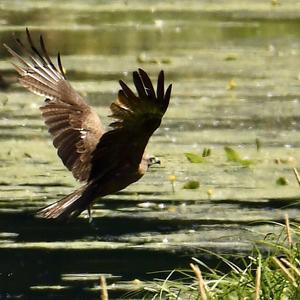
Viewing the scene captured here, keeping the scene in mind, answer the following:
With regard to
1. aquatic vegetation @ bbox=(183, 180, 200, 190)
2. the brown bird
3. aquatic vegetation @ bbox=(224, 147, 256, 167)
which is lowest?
aquatic vegetation @ bbox=(183, 180, 200, 190)

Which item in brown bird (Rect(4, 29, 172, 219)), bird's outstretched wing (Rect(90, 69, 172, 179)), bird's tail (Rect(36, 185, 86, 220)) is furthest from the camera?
bird's tail (Rect(36, 185, 86, 220))

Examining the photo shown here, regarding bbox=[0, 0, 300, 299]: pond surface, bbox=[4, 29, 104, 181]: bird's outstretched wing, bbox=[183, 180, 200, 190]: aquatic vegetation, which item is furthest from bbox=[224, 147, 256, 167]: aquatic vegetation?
bbox=[4, 29, 104, 181]: bird's outstretched wing

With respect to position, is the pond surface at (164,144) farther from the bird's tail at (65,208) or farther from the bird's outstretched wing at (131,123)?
the bird's outstretched wing at (131,123)

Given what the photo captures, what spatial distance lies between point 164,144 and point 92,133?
10.0ft

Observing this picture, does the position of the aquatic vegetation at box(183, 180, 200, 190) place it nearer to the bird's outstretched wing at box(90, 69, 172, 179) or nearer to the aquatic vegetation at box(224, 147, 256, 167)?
the aquatic vegetation at box(224, 147, 256, 167)

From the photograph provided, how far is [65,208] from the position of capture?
6867 mm

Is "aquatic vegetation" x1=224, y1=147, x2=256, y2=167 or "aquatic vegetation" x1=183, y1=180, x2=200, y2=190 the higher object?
"aquatic vegetation" x1=224, y1=147, x2=256, y2=167

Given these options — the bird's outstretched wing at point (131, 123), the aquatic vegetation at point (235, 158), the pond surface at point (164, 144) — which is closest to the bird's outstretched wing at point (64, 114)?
the bird's outstretched wing at point (131, 123)

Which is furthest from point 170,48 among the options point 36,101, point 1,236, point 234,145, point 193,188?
point 1,236

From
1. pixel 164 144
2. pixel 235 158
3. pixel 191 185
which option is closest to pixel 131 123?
pixel 191 185

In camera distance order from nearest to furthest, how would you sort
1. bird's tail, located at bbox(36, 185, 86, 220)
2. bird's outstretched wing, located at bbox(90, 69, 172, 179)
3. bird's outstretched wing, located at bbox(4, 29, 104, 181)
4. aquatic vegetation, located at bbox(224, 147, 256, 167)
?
bird's outstretched wing, located at bbox(90, 69, 172, 179) → bird's tail, located at bbox(36, 185, 86, 220) → bird's outstretched wing, located at bbox(4, 29, 104, 181) → aquatic vegetation, located at bbox(224, 147, 256, 167)

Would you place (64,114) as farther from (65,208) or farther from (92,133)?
(65,208)

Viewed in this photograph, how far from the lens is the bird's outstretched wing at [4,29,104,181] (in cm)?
723

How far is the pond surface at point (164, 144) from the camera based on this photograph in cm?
767
